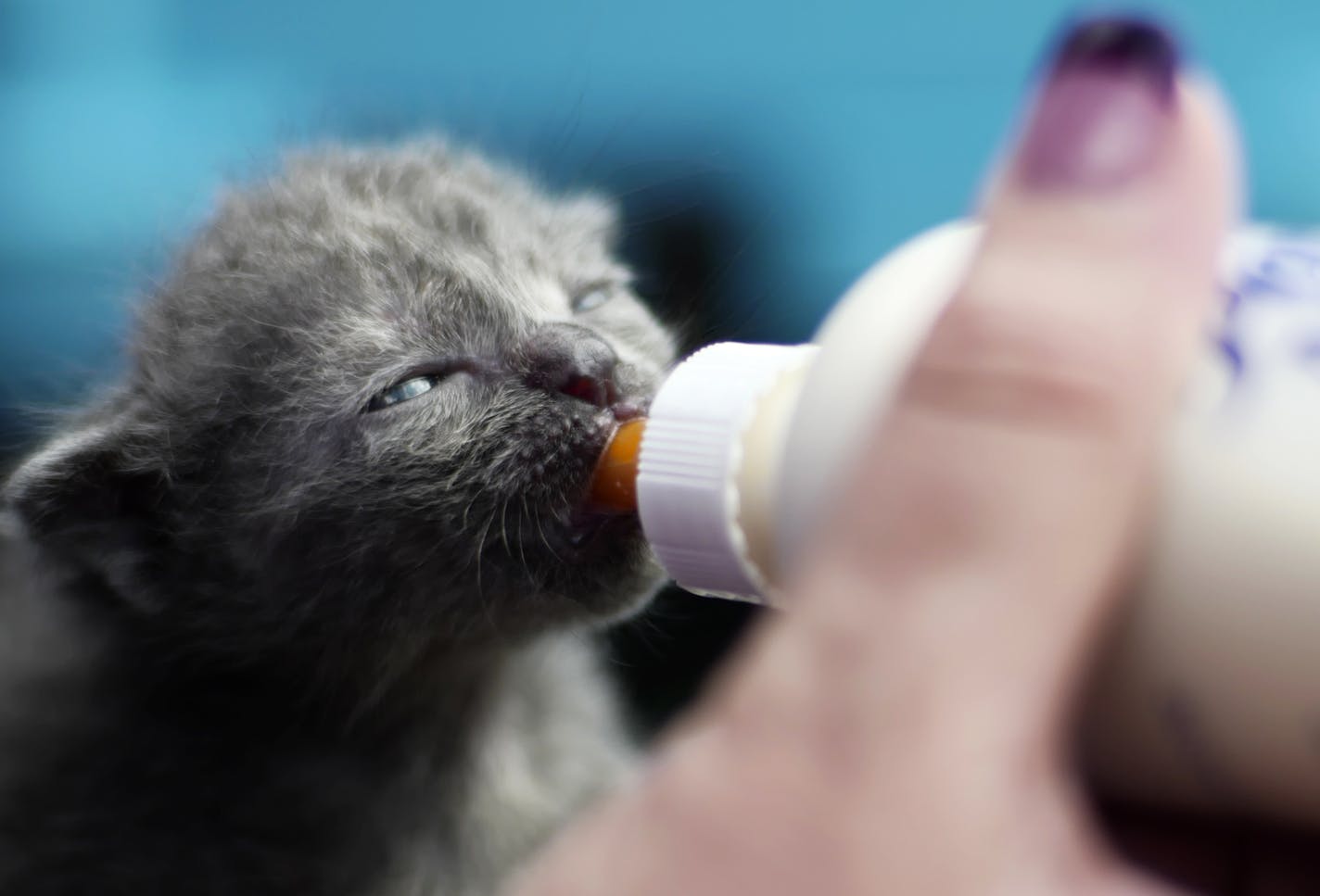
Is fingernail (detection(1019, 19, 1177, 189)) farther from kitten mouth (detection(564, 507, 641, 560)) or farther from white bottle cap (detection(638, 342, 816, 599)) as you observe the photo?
kitten mouth (detection(564, 507, 641, 560))

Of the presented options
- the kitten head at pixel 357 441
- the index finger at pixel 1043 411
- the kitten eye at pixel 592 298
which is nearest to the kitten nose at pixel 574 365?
the kitten head at pixel 357 441

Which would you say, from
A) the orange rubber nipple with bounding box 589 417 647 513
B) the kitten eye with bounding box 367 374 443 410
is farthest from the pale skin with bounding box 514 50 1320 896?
the kitten eye with bounding box 367 374 443 410

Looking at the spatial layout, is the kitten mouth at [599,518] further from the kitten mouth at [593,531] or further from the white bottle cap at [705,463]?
the white bottle cap at [705,463]

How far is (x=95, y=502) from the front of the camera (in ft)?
3.46

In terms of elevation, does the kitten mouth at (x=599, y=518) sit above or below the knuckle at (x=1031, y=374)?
below

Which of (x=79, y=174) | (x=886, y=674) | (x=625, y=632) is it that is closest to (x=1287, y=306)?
(x=886, y=674)

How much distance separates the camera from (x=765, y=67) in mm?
1937

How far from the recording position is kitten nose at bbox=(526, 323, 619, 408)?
0.92 meters

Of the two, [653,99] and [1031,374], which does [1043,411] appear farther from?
[653,99]

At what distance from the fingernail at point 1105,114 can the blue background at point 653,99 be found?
A: 106 centimetres

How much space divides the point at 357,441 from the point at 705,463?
1.25 feet

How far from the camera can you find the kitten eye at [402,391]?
97 cm

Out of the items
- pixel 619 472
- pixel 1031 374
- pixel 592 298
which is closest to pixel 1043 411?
pixel 1031 374

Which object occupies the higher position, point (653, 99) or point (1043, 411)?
point (1043, 411)
